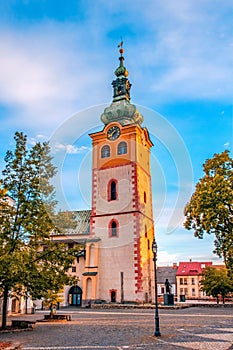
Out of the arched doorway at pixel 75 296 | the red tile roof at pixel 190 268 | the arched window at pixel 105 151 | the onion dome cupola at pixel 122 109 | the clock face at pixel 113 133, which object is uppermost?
the onion dome cupola at pixel 122 109

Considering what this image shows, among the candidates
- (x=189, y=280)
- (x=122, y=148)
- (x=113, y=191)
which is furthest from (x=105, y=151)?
(x=189, y=280)

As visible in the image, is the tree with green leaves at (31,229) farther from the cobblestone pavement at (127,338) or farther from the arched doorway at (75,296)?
the arched doorway at (75,296)

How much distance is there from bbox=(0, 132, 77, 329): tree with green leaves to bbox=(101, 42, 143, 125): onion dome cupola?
27091mm

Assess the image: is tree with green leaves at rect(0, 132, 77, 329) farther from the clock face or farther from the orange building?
the orange building

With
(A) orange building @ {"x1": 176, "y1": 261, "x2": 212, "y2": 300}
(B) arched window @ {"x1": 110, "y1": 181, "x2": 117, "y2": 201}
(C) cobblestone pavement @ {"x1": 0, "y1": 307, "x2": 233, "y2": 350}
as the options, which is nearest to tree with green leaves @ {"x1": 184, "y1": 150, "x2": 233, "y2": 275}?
(C) cobblestone pavement @ {"x1": 0, "y1": 307, "x2": 233, "y2": 350}

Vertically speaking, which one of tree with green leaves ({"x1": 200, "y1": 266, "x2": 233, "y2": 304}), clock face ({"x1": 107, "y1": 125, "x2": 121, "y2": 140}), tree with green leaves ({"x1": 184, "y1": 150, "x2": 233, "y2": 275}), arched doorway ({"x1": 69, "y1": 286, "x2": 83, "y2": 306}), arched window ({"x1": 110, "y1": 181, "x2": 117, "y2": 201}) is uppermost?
clock face ({"x1": 107, "y1": 125, "x2": 121, "y2": 140})

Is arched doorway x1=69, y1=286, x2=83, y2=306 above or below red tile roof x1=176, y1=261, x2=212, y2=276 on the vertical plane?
below

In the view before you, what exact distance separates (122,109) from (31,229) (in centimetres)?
3105

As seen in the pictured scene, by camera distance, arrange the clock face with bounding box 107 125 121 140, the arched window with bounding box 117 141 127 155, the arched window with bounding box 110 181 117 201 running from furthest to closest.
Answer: the clock face with bounding box 107 125 121 140
the arched window with bounding box 117 141 127 155
the arched window with bounding box 110 181 117 201

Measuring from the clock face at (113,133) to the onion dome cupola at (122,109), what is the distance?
1.10m

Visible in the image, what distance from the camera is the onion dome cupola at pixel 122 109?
4512 cm

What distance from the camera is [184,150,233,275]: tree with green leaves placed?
2275 cm

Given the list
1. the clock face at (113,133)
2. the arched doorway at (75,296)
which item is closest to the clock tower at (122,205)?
the clock face at (113,133)

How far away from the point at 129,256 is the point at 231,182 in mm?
18480
